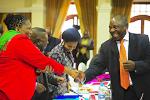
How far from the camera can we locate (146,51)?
3.00 meters

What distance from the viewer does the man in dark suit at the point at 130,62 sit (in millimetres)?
2967

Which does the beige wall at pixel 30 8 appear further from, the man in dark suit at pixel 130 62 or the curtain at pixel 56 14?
the man in dark suit at pixel 130 62

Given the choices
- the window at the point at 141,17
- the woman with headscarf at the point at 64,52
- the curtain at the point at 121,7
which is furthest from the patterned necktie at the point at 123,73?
the window at the point at 141,17

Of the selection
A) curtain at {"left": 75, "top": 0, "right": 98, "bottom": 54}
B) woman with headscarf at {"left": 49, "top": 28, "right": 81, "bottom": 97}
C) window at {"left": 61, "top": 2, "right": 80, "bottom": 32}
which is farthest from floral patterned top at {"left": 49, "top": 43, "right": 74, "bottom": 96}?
window at {"left": 61, "top": 2, "right": 80, "bottom": 32}

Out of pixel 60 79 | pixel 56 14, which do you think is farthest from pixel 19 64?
pixel 56 14

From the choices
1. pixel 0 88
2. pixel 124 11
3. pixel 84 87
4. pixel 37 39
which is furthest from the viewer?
pixel 124 11

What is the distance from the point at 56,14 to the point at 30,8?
93 centimetres

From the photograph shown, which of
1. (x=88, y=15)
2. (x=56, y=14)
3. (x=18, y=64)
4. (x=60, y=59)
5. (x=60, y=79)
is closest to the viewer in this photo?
(x=18, y=64)

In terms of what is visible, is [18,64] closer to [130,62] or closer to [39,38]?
[39,38]

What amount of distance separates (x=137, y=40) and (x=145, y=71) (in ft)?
0.92

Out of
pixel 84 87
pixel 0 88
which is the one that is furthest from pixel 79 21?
pixel 0 88

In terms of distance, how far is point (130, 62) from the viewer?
2.90 m

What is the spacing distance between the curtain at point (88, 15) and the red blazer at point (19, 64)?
8361 mm

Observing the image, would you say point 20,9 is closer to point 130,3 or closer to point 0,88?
point 130,3
